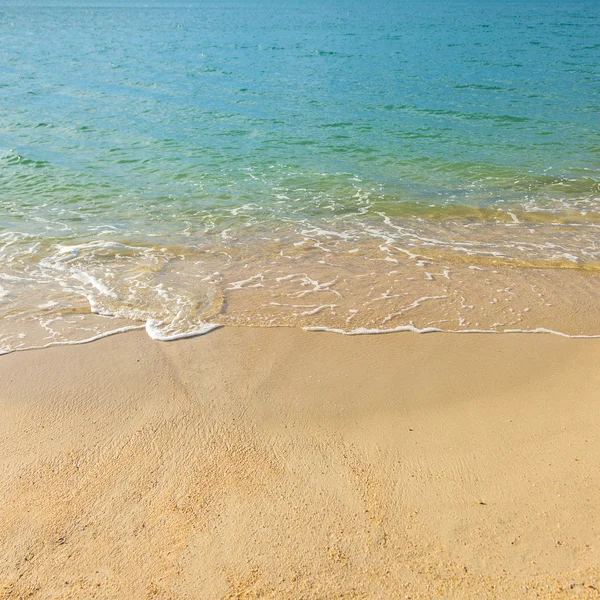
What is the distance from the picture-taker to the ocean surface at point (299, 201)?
650 cm

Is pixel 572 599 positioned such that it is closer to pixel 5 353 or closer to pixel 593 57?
pixel 5 353

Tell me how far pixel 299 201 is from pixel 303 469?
7.47 meters

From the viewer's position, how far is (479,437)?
421cm

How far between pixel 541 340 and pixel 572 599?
306 centimetres

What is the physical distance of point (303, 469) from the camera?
13.0ft

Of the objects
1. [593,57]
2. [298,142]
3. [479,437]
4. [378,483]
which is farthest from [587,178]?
[593,57]

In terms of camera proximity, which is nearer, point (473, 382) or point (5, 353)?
point (473, 382)

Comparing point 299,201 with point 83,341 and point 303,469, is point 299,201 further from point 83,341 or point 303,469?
point 303,469

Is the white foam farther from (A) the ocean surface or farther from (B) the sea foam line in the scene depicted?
(B) the sea foam line

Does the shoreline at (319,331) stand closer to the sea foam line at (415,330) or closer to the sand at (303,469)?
the sea foam line at (415,330)

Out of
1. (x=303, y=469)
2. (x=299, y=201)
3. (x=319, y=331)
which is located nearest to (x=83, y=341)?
(x=319, y=331)

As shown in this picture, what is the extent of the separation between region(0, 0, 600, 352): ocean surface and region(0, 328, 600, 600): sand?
2.58ft

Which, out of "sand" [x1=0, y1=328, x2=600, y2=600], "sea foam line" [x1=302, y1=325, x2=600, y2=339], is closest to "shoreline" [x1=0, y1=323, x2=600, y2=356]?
"sea foam line" [x1=302, y1=325, x2=600, y2=339]

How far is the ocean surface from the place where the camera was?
6496 millimetres
